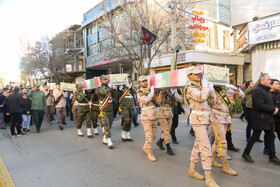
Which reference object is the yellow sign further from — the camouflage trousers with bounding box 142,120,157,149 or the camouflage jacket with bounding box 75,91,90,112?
the camouflage jacket with bounding box 75,91,90,112

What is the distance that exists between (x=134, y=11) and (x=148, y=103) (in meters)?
10.5

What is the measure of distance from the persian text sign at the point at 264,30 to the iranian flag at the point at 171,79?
505 inches

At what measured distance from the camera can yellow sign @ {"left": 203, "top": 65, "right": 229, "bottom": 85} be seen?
150 inches

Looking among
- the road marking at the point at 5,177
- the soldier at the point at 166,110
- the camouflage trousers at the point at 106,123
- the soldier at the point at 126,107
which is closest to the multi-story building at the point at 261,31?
the soldier at the point at 126,107

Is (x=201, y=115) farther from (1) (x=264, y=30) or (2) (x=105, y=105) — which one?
(1) (x=264, y=30)

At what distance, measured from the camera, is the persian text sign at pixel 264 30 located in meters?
14.0

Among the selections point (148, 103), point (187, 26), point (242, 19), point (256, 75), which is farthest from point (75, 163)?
point (242, 19)

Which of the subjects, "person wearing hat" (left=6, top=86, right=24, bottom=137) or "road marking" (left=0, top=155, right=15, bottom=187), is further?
"person wearing hat" (left=6, top=86, right=24, bottom=137)

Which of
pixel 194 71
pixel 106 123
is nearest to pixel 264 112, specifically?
pixel 194 71

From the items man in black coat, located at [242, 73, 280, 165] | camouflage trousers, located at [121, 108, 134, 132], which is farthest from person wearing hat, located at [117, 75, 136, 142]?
man in black coat, located at [242, 73, 280, 165]

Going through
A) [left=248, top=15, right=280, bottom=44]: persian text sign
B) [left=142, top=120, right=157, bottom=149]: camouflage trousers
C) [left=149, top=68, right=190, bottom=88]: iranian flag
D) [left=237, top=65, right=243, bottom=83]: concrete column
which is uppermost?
[left=248, top=15, right=280, bottom=44]: persian text sign

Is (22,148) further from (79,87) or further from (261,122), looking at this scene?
(261,122)

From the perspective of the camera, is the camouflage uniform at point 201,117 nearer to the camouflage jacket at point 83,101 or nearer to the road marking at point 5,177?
the road marking at point 5,177

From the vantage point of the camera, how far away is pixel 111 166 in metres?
4.73
